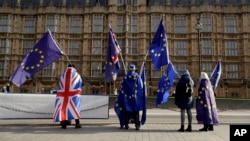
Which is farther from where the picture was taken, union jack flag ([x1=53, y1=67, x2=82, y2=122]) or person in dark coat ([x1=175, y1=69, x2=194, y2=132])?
union jack flag ([x1=53, y1=67, x2=82, y2=122])

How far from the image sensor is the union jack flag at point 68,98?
10.1 m

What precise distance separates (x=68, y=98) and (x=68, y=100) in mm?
74

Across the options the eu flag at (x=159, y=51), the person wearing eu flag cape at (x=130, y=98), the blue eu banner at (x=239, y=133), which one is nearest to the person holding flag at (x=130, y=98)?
the person wearing eu flag cape at (x=130, y=98)

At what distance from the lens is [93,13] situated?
4053 centimetres

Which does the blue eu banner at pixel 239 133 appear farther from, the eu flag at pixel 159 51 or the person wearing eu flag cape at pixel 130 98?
the eu flag at pixel 159 51

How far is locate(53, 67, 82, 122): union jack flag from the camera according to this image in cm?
1006

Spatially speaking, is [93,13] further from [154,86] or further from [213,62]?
[213,62]

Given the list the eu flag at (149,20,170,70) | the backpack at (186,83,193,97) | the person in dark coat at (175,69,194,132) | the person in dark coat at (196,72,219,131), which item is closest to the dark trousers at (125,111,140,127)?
the person in dark coat at (175,69,194,132)

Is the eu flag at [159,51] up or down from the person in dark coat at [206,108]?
up

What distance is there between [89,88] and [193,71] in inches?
551

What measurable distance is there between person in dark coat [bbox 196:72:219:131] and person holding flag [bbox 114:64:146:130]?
1.93m

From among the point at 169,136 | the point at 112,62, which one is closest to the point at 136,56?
the point at 112,62

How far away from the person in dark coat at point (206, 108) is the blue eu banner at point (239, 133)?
5.44 meters

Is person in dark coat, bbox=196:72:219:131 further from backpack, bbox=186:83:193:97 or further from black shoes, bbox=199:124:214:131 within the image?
backpack, bbox=186:83:193:97
